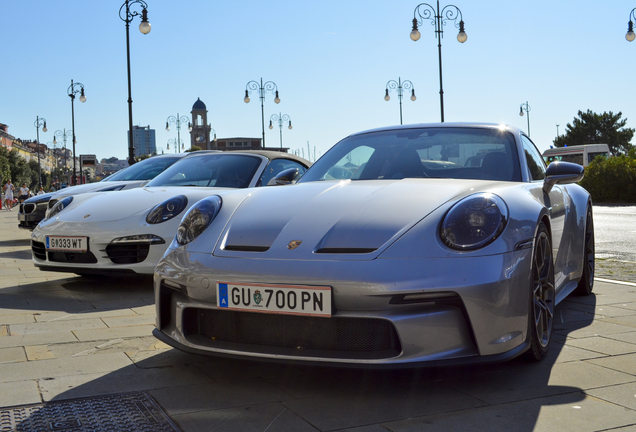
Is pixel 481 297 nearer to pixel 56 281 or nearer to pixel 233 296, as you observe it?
pixel 233 296

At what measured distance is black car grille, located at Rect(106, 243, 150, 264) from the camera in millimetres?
5453

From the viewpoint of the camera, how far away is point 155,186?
6707mm

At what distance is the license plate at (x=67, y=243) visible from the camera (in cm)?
548

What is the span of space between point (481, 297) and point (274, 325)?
840 millimetres

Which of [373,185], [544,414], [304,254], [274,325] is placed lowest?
[544,414]

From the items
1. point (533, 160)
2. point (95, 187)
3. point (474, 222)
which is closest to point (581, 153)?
point (95, 187)

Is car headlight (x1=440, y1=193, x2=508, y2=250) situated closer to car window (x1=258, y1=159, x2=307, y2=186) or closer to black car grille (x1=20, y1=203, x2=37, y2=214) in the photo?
car window (x1=258, y1=159, x2=307, y2=186)

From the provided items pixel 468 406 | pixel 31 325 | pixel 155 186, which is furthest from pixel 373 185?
pixel 155 186

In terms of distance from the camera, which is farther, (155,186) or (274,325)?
(155,186)

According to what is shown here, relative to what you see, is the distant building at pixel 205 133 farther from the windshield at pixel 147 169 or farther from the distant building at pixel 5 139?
the windshield at pixel 147 169

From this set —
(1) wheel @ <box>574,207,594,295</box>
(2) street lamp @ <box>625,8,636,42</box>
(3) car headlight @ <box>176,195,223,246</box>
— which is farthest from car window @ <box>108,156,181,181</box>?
(2) street lamp @ <box>625,8,636,42</box>

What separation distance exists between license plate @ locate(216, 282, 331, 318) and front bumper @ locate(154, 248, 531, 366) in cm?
3

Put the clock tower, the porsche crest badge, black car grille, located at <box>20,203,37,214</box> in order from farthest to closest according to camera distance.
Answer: the clock tower < black car grille, located at <box>20,203,37,214</box> < the porsche crest badge

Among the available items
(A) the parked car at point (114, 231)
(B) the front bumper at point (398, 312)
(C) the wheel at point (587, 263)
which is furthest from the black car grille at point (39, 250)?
(C) the wheel at point (587, 263)
